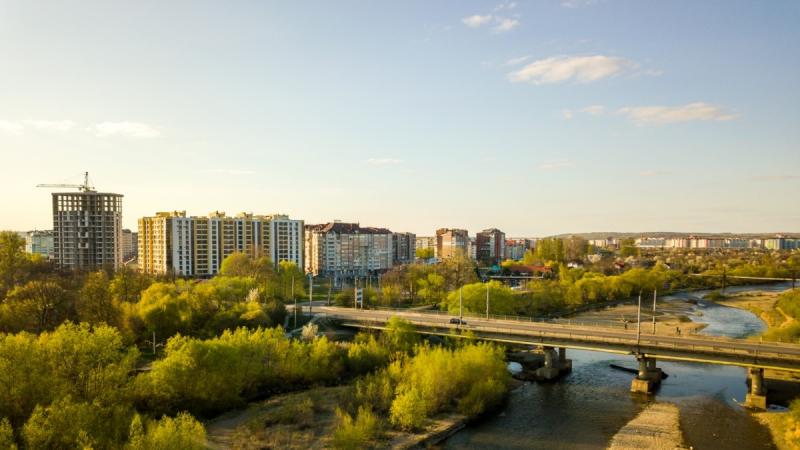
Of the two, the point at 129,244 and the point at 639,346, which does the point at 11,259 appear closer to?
the point at 639,346

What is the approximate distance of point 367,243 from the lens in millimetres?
151250

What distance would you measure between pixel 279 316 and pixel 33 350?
32.1 m

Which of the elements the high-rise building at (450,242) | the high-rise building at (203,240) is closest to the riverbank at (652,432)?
the high-rise building at (203,240)

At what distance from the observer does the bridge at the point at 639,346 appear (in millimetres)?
38250

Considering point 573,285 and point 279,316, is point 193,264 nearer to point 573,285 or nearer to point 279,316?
point 279,316

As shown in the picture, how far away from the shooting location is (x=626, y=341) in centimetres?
4306

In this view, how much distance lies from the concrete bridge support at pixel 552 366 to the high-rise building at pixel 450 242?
122 m

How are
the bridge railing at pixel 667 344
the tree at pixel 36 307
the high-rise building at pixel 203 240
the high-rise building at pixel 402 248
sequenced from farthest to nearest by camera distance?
the high-rise building at pixel 402 248 → the high-rise building at pixel 203 240 → the tree at pixel 36 307 → the bridge railing at pixel 667 344

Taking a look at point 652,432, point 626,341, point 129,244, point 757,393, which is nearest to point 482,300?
point 626,341

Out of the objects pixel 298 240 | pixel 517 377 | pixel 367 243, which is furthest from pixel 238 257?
pixel 367 243

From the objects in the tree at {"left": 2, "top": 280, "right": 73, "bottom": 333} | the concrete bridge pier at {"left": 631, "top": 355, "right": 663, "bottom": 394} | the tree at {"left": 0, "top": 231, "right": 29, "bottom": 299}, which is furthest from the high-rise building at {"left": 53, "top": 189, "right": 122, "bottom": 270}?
the concrete bridge pier at {"left": 631, "top": 355, "right": 663, "bottom": 394}

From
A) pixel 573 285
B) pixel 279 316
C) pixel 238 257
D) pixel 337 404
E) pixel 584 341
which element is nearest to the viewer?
pixel 337 404

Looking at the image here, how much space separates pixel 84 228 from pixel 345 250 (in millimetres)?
59578

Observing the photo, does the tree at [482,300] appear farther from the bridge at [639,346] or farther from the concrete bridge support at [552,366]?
the concrete bridge support at [552,366]
